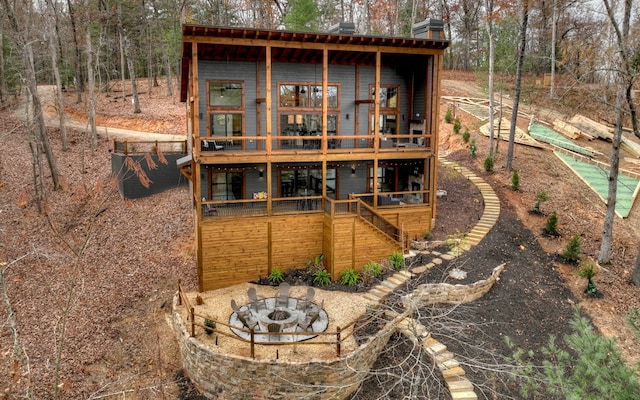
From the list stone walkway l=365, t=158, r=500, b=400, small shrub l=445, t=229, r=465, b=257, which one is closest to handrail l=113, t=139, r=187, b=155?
stone walkway l=365, t=158, r=500, b=400

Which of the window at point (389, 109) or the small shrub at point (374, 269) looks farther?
the window at point (389, 109)

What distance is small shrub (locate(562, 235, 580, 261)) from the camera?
1606 centimetres

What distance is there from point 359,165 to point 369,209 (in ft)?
12.8

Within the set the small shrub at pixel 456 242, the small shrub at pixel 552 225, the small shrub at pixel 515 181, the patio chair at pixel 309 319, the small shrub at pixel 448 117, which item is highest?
the small shrub at pixel 448 117

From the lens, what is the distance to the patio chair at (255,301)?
14.0 meters

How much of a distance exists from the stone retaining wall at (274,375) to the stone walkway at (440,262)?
1.19 meters

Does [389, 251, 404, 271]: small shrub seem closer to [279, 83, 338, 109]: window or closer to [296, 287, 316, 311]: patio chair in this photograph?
[296, 287, 316, 311]: patio chair

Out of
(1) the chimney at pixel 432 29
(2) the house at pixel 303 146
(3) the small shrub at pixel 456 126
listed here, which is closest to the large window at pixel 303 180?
(2) the house at pixel 303 146

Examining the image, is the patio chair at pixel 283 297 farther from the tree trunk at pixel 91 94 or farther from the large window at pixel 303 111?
the tree trunk at pixel 91 94

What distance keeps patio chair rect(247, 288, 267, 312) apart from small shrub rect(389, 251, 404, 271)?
16.3ft

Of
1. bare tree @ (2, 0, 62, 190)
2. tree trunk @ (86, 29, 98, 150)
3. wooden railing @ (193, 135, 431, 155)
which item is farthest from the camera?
tree trunk @ (86, 29, 98, 150)

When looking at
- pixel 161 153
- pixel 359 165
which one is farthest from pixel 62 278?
pixel 359 165

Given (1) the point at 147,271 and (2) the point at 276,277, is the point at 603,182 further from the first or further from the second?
(1) the point at 147,271

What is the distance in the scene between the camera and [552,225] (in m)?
17.8
